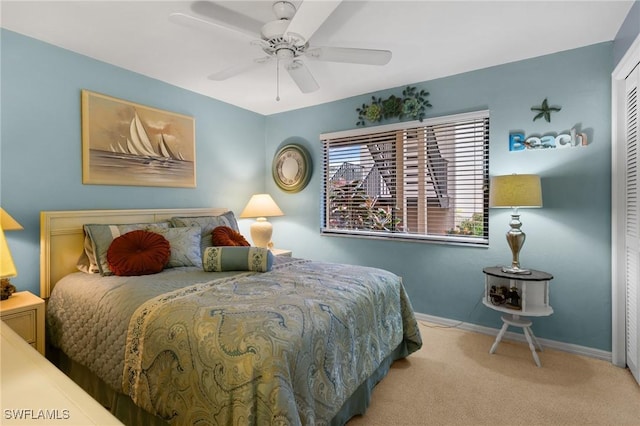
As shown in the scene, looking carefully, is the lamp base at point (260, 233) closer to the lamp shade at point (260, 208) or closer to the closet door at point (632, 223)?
the lamp shade at point (260, 208)

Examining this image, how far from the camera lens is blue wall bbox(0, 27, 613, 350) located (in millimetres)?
2342

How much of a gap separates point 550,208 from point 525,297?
31.5 inches

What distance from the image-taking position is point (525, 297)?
8.03 feet

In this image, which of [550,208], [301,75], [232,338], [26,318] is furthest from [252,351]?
[550,208]

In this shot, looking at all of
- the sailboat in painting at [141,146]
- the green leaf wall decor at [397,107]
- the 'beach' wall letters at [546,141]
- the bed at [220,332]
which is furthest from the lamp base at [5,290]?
the 'beach' wall letters at [546,141]

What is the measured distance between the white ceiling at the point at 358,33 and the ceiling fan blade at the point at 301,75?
29 centimetres

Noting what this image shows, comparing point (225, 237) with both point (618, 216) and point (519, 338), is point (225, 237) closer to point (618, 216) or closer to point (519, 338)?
point (519, 338)

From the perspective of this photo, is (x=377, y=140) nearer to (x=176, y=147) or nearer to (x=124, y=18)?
(x=176, y=147)

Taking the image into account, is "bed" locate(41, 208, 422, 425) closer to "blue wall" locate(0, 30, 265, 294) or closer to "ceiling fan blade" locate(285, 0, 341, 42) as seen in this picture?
"blue wall" locate(0, 30, 265, 294)

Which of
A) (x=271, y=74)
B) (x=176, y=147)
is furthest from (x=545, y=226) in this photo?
(x=176, y=147)

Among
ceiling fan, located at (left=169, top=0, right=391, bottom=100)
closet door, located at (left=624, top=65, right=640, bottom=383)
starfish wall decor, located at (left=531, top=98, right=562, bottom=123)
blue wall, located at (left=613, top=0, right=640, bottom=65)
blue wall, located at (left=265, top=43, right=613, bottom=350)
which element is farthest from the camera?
starfish wall decor, located at (left=531, top=98, right=562, bottom=123)

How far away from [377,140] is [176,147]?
2143 millimetres

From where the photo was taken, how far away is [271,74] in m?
3.03

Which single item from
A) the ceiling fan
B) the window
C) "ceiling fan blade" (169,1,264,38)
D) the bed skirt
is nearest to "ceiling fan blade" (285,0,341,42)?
the ceiling fan
